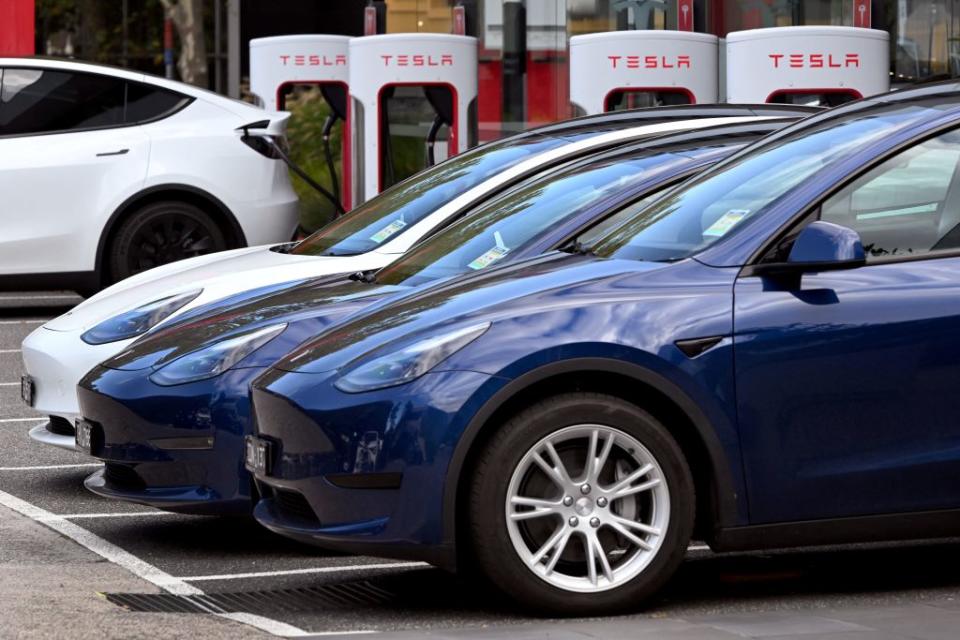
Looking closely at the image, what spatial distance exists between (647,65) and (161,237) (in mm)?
3604

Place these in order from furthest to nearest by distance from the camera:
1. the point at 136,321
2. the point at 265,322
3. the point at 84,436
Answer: the point at 136,321, the point at 84,436, the point at 265,322

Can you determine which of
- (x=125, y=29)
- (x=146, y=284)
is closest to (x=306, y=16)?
(x=125, y=29)

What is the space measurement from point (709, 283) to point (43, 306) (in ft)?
34.0

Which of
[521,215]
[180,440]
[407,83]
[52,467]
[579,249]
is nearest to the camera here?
[579,249]

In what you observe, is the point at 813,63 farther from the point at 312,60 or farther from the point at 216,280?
the point at 312,60

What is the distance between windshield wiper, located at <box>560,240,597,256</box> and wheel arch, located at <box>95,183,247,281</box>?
7133 millimetres

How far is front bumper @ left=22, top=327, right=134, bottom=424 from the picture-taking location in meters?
7.53

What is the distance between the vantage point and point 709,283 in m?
5.40

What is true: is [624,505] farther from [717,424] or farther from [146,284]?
[146,284]

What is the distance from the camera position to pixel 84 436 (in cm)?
686

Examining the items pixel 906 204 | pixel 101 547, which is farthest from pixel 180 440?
pixel 906 204

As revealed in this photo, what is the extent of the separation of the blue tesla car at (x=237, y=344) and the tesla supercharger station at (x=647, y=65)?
4.99 meters

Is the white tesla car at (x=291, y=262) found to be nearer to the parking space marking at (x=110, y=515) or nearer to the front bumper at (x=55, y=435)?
the front bumper at (x=55, y=435)

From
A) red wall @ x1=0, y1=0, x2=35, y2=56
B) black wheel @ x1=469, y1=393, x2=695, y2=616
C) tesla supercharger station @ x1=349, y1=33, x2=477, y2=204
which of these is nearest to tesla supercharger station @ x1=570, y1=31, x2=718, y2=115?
tesla supercharger station @ x1=349, y1=33, x2=477, y2=204
